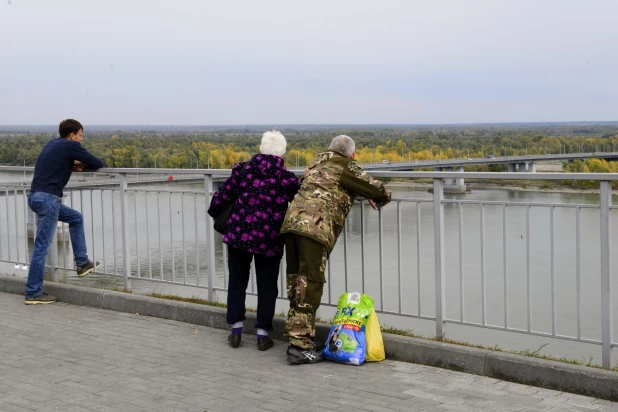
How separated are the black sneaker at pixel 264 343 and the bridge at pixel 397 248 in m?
0.57

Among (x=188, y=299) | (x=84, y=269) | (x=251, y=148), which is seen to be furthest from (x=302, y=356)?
(x=251, y=148)

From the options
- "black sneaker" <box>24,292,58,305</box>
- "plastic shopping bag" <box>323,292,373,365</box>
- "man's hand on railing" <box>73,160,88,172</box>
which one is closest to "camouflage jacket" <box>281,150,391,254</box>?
"plastic shopping bag" <box>323,292,373,365</box>

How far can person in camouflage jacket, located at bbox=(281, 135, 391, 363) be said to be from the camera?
5230mm

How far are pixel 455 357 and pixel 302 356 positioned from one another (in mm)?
988

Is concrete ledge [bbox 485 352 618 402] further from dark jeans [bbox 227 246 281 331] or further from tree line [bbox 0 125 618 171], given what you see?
tree line [bbox 0 125 618 171]

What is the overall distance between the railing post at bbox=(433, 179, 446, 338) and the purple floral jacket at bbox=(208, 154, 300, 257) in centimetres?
98

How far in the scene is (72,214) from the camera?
24.4 ft

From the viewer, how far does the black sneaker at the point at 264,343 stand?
18.5ft

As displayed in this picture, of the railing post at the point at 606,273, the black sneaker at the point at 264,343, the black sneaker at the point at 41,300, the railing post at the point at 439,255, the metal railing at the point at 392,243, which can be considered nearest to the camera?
the railing post at the point at 606,273

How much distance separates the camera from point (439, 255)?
17.7 ft

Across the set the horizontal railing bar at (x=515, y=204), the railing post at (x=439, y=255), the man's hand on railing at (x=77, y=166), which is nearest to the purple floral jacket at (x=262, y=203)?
the railing post at (x=439, y=255)

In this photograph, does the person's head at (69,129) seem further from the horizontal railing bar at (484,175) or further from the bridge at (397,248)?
the horizontal railing bar at (484,175)

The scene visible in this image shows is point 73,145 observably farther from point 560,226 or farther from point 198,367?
point 560,226

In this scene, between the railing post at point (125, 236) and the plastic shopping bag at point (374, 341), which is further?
the railing post at point (125, 236)
